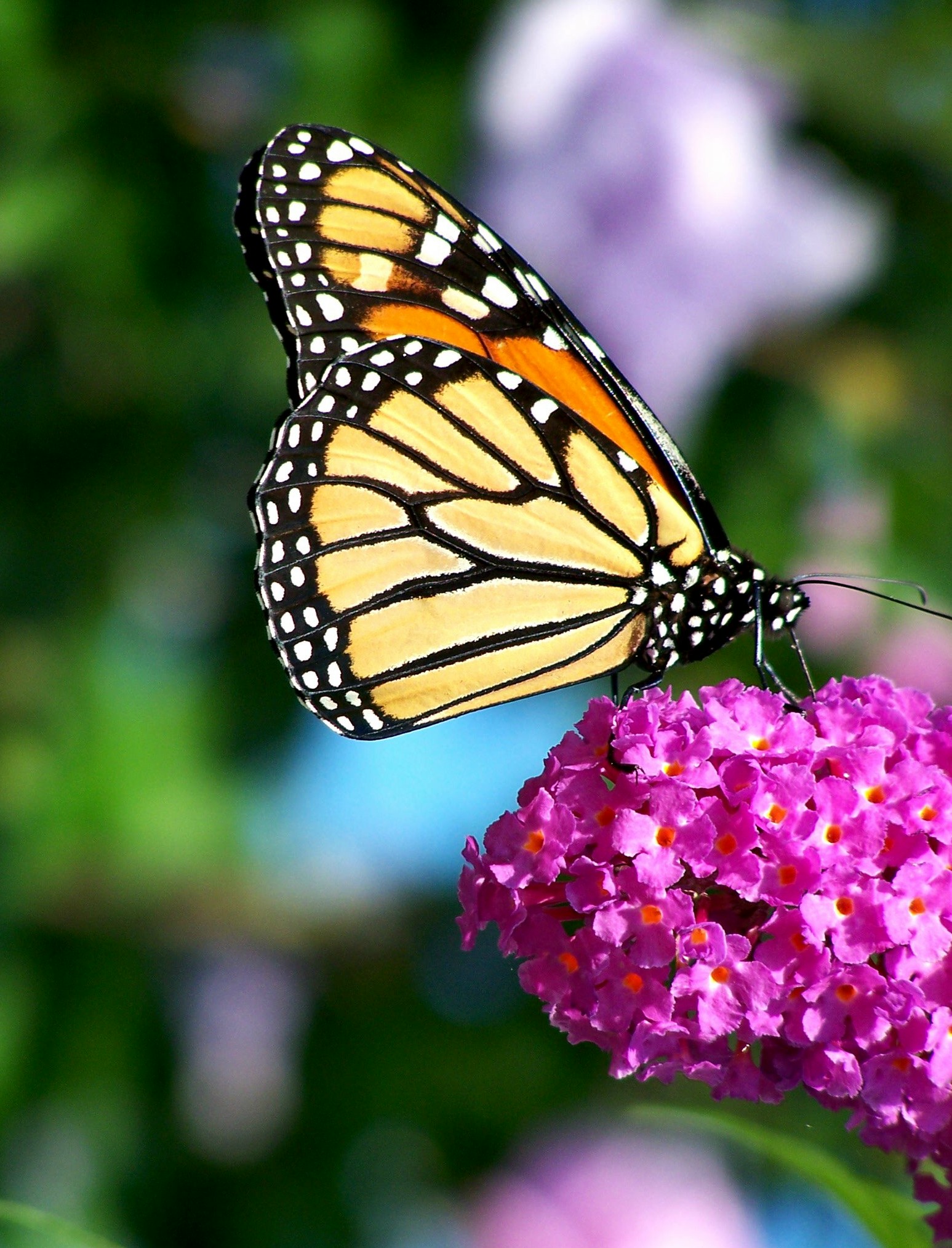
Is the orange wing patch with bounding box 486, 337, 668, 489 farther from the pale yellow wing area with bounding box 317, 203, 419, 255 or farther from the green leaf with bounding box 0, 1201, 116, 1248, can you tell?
the green leaf with bounding box 0, 1201, 116, 1248

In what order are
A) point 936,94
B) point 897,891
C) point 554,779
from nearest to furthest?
point 897,891, point 554,779, point 936,94

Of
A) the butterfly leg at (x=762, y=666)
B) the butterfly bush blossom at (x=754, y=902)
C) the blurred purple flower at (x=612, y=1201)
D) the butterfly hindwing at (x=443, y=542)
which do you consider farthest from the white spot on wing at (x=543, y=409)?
the blurred purple flower at (x=612, y=1201)

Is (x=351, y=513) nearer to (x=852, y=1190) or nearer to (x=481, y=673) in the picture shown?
(x=481, y=673)

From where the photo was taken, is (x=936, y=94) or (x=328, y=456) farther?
(x=936, y=94)

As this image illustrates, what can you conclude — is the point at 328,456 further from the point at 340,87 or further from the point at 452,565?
the point at 340,87

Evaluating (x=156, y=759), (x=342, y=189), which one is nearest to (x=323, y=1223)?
(x=156, y=759)

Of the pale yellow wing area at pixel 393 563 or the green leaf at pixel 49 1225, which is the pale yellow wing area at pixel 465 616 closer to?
the pale yellow wing area at pixel 393 563

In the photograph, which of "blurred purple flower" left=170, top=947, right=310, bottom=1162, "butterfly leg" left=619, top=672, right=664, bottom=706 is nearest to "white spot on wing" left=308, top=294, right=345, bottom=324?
"butterfly leg" left=619, top=672, right=664, bottom=706
